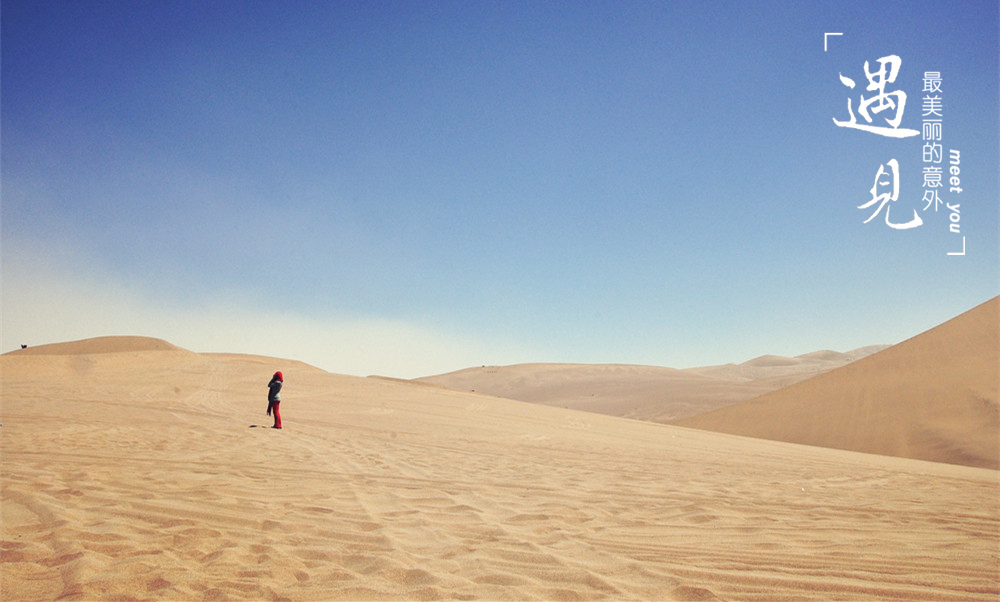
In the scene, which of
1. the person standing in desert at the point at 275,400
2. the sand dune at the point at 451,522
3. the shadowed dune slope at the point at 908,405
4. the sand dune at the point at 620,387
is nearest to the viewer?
the sand dune at the point at 451,522

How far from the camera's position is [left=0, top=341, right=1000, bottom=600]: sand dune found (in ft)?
10.5

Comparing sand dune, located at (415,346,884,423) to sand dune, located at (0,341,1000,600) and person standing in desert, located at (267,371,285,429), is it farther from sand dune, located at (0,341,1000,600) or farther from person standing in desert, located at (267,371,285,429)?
sand dune, located at (0,341,1000,600)

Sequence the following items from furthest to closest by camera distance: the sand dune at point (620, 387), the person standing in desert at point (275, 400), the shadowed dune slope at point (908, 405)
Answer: the sand dune at point (620, 387)
the shadowed dune slope at point (908, 405)
the person standing in desert at point (275, 400)

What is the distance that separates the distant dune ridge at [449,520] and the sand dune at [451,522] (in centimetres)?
2

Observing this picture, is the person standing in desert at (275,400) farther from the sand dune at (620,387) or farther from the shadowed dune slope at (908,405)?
the sand dune at (620,387)

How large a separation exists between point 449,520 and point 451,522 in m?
0.08

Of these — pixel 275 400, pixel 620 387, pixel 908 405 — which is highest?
pixel 275 400

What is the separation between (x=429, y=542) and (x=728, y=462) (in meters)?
7.87

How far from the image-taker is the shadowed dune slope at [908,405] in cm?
1700

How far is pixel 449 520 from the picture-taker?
4660 millimetres

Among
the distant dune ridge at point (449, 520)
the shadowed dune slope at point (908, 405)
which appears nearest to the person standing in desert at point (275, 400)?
the distant dune ridge at point (449, 520)

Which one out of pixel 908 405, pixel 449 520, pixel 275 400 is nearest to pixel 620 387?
pixel 908 405

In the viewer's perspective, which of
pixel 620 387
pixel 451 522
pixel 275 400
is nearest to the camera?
pixel 451 522

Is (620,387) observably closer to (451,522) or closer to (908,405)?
(908,405)
